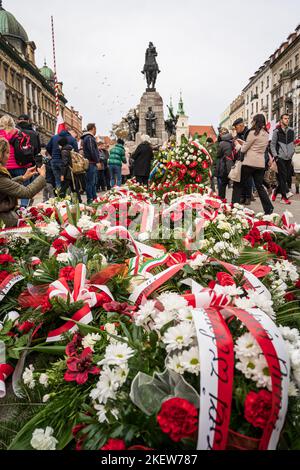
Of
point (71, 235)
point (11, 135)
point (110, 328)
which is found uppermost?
point (11, 135)

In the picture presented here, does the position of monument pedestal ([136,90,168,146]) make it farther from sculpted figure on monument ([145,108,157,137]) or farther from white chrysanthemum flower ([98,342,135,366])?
white chrysanthemum flower ([98,342,135,366])

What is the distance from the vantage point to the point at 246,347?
1.29 m

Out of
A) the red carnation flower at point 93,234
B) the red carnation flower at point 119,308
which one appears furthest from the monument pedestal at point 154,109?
the red carnation flower at point 119,308

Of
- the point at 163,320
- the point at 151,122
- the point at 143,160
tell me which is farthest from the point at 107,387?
the point at 151,122

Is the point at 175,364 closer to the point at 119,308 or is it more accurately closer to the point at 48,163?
the point at 119,308

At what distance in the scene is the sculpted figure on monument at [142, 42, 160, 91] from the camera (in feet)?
76.1

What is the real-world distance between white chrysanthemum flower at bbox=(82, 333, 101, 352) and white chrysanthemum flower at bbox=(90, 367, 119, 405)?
34 cm

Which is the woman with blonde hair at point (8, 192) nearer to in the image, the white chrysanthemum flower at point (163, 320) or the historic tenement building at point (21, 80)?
the white chrysanthemum flower at point (163, 320)

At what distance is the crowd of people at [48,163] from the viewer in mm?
3850

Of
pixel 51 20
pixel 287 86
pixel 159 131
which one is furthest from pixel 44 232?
pixel 287 86

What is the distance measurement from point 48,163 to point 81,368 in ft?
27.8

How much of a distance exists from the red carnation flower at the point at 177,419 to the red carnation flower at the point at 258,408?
0.14 meters

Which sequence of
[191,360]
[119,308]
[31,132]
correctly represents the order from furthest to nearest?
[31,132] < [119,308] < [191,360]

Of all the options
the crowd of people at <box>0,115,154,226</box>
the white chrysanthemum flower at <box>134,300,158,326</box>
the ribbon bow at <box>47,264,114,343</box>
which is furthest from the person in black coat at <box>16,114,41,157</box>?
the white chrysanthemum flower at <box>134,300,158,326</box>
